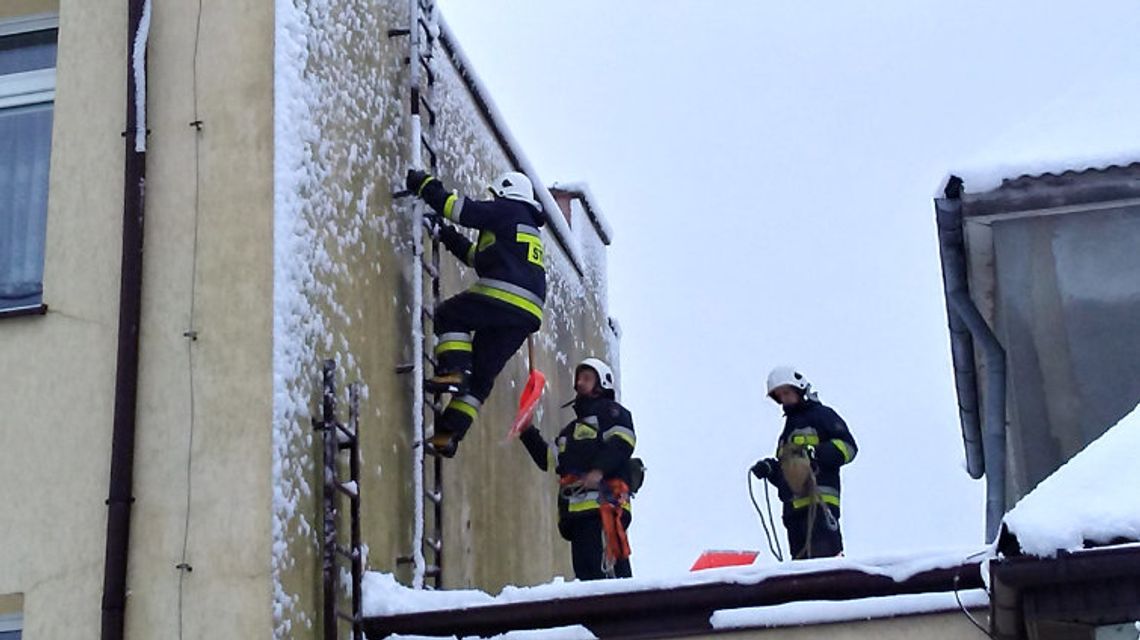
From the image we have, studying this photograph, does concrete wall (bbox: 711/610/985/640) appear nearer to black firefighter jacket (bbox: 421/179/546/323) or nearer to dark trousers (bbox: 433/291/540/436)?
dark trousers (bbox: 433/291/540/436)

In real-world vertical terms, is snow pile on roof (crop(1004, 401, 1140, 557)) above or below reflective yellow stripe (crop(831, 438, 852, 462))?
below

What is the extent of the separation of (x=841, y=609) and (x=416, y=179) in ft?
10.2

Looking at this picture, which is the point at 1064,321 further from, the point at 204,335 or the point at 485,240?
the point at 204,335

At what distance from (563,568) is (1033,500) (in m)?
7.87

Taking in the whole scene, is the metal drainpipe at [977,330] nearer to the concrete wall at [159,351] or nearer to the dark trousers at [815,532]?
the dark trousers at [815,532]

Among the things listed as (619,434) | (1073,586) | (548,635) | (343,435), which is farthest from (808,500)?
(1073,586)

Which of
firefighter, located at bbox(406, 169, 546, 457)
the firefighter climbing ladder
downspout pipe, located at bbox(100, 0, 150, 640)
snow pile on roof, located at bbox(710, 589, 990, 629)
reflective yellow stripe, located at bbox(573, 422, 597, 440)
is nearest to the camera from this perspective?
downspout pipe, located at bbox(100, 0, 150, 640)

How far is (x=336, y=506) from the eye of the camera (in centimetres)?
725

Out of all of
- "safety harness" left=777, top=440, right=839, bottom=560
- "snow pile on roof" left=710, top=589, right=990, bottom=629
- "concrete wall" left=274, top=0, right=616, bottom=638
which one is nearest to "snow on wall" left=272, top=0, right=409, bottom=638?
"concrete wall" left=274, top=0, right=616, bottom=638

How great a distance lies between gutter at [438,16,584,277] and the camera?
10500 millimetres

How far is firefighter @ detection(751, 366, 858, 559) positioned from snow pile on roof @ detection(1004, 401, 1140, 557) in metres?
4.44

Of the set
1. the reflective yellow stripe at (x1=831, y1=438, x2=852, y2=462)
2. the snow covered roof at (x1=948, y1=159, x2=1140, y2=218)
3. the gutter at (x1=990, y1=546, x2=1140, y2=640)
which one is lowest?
the gutter at (x1=990, y1=546, x2=1140, y2=640)

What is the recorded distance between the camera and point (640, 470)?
389 inches

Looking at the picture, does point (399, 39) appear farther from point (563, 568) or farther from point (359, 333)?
point (563, 568)
